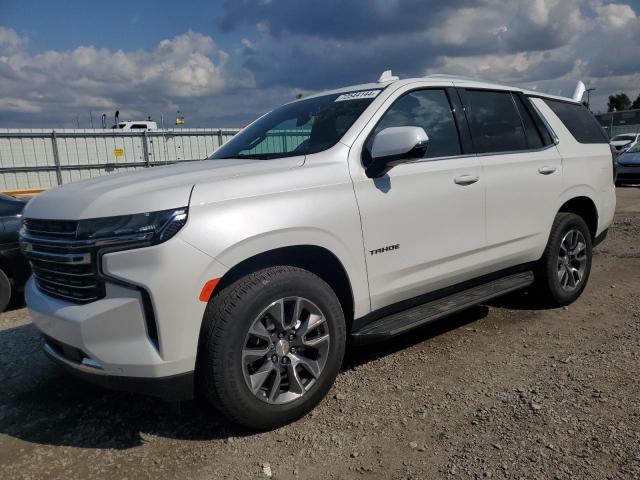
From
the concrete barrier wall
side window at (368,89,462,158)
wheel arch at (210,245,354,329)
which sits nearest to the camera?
wheel arch at (210,245,354,329)

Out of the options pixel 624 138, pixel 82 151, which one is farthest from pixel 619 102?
pixel 82 151

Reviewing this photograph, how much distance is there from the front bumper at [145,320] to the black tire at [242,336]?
80mm

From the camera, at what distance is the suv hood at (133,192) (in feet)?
8.04

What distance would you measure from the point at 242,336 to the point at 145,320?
1.56 ft

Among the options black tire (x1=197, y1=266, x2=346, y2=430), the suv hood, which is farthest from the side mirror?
black tire (x1=197, y1=266, x2=346, y2=430)

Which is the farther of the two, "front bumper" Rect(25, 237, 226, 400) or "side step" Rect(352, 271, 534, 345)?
"side step" Rect(352, 271, 534, 345)

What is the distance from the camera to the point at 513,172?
3965mm

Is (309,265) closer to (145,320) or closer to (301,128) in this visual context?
(145,320)

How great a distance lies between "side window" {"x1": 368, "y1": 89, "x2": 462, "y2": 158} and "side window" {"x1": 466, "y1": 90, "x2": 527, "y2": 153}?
0.23 metres

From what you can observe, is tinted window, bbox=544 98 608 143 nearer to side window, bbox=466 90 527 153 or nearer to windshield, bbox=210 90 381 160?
side window, bbox=466 90 527 153

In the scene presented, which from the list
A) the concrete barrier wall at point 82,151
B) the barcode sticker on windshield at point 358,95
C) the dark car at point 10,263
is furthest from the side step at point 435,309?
the concrete barrier wall at point 82,151

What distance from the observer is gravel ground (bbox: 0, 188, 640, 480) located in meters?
2.54

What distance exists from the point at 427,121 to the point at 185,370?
230 cm

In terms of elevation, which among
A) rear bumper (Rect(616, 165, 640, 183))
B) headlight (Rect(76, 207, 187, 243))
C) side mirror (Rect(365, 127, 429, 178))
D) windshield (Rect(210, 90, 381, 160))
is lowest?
rear bumper (Rect(616, 165, 640, 183))
